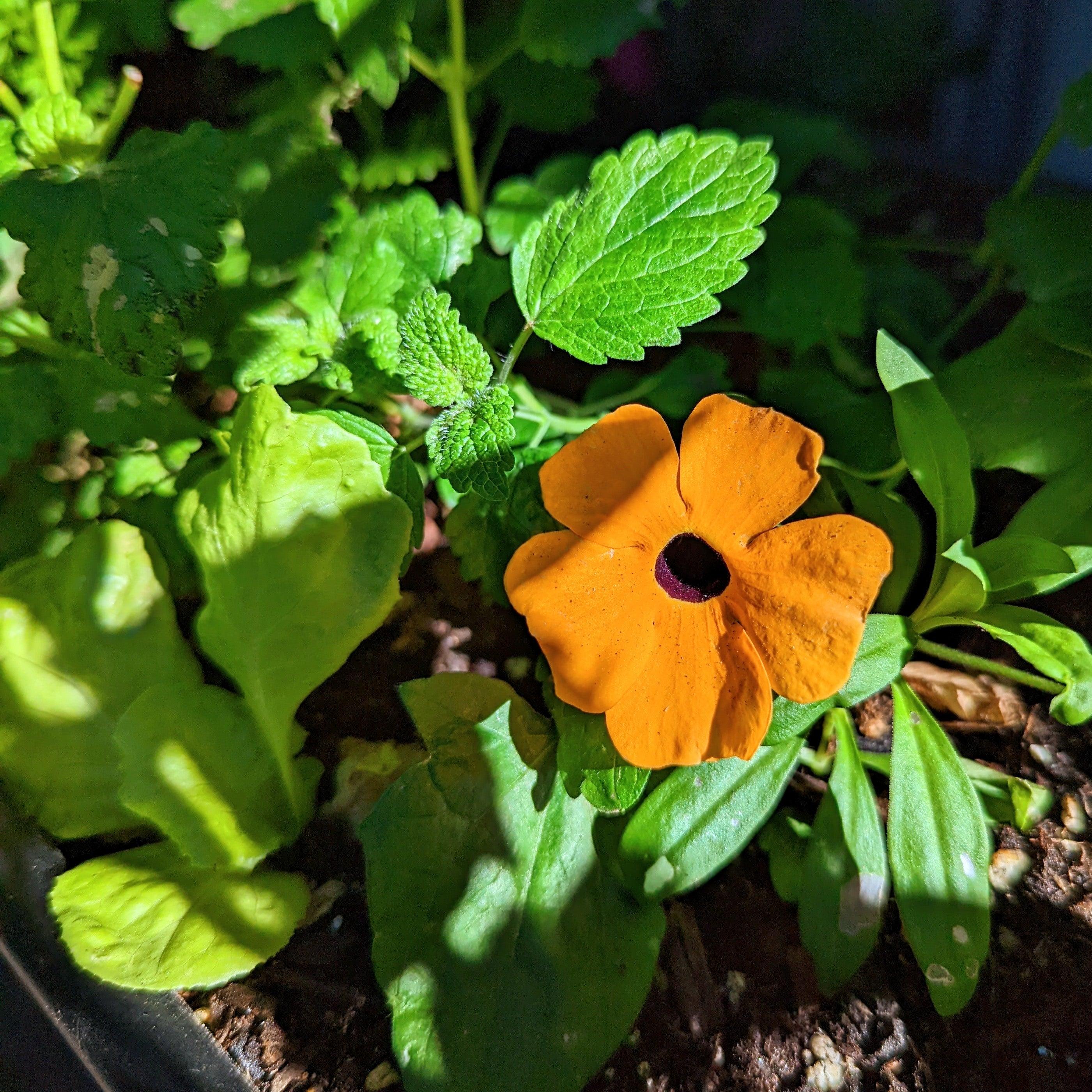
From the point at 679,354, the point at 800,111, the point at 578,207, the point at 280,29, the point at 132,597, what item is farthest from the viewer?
the point at 800,111

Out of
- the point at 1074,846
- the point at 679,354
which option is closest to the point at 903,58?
the point at 679,354

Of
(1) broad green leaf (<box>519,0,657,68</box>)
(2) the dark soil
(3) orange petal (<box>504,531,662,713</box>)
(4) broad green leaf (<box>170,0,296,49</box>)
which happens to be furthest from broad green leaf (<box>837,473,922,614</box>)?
(4) broad green leaf (<box>170,0,296,49</box>)

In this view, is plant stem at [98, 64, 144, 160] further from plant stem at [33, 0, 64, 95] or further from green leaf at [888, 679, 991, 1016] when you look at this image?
green leaf at [888, 679, 991, 1016]

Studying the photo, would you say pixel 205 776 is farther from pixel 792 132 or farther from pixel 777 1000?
pixel 792 132

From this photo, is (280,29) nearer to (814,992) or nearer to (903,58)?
(903,58)

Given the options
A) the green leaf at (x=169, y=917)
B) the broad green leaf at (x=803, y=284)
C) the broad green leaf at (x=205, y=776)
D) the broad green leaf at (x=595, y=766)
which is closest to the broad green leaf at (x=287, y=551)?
the broad green leaf at (x=205, y=776)

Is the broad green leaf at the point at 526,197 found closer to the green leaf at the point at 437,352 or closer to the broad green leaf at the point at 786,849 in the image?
the green leaf at the point at 437,352
